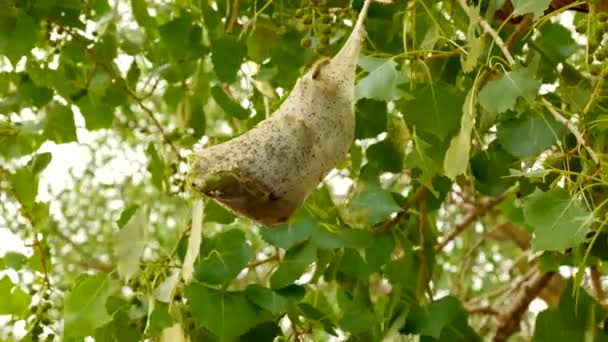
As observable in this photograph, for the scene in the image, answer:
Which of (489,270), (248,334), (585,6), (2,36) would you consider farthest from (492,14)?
(489,270)

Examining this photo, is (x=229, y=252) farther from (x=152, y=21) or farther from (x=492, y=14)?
(x=152, y=21)

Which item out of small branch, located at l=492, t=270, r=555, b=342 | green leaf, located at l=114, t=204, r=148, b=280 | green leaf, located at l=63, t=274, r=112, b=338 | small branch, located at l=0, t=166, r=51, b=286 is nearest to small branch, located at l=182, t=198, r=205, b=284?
green leaf, located at l=114, t=204, r=148, b=280

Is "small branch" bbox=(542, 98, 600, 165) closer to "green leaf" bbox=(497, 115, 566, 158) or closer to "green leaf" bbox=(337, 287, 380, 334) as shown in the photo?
"green leaf" bbox=(497, 115, 566, 158)

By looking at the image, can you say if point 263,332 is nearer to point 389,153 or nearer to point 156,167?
point 389,153

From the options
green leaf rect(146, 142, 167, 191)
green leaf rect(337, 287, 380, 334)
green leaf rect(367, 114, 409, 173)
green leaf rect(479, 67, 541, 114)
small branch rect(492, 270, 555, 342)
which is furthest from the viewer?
small branch rect(492, 270, 555, 342)

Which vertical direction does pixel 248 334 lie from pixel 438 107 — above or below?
below

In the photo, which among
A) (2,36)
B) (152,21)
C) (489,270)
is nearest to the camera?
(2,36)

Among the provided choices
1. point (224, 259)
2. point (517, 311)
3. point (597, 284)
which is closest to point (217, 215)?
point (224, 259)
